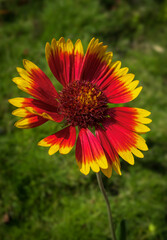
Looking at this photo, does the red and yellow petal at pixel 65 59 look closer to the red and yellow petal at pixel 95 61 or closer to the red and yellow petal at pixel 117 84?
the red and yellow petal at pixel 95 61

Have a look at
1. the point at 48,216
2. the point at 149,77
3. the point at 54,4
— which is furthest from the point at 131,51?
the point at 48,216

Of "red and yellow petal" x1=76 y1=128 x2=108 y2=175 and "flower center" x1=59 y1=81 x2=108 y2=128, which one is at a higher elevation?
"flower center" x1=59 y1=81 x2=108 y2=128

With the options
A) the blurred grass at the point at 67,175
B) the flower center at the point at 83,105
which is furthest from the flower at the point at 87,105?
the blurred grass at the point at 67,175

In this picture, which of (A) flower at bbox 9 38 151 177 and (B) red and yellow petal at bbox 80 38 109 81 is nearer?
(A) flower at bbox 9 38 151 177

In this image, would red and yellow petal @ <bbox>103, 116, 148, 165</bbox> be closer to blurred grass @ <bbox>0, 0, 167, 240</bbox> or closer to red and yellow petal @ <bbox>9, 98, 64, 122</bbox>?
red and yellow petal @ <bbox>9, 98, 64, 122</bbox>

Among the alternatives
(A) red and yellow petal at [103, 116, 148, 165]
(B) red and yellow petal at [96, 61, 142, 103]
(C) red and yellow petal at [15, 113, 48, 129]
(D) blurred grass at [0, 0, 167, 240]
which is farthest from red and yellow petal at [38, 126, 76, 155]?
(D) blurred grass at [0, 0, 167, 240]

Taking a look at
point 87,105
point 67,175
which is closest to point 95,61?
point 87,105

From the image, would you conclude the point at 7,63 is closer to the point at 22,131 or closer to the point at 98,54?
the point at 22,131

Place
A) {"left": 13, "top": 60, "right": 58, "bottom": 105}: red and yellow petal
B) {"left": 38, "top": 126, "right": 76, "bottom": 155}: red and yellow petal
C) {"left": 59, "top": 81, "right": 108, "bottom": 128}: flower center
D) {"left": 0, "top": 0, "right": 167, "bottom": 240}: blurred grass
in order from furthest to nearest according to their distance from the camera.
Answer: {"left": 0, "top": 0, "right": 167, "bottom": 240}: blurred grass < {"left": 59, "top": 81, "right": 108, "bottom": 128}: flower center < {"left": 13, "top": 60, "right": 58, "bottom": 105}: red and yellow petal < {"left": 38, "top": 126, "right": 76, "bottom": 155}: red and yellow petal
